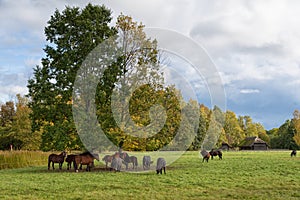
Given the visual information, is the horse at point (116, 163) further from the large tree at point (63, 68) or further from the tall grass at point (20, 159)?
the tall grass at point (20, 159)

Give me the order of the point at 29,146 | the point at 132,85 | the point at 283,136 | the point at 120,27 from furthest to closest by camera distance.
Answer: the point at 283,136 < the point at 29,146 < the point at 120,27 < the point at 132,85

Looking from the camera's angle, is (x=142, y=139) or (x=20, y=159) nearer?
(x=142, y=139)

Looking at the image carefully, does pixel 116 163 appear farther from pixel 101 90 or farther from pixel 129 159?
pixel 101 90

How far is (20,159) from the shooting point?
3244cm

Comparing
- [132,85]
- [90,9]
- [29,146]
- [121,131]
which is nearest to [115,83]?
[132,85]

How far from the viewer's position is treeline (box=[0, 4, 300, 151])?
88.1ft

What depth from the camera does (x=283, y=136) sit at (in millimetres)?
115375

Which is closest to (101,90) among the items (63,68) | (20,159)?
(63,68)

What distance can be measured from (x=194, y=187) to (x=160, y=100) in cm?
1310

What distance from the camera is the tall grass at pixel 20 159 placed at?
30812 mm

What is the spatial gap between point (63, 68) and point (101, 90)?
120 inches

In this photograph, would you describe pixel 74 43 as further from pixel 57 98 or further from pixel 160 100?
pixel 160 100

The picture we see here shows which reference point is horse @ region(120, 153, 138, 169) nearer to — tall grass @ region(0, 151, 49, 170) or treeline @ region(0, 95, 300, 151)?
treeline @ region(0, 95, 300, 151)

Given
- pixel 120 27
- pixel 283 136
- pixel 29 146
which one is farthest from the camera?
pixel 283 136
